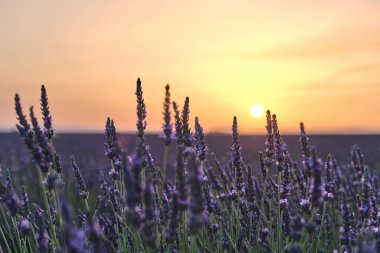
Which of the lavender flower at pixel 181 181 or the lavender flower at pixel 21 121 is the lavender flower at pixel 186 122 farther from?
the lavender flower at pixel 21 121

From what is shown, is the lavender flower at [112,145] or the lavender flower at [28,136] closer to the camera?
the lavender flower at [28,136]

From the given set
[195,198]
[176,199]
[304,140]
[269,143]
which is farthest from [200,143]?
[195,198]

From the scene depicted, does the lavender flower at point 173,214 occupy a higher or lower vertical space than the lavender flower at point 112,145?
lower

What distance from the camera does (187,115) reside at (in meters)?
2.94

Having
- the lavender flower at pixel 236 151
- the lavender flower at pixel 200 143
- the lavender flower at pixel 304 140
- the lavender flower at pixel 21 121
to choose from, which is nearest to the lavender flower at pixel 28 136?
the lavender flower at pixel 21 121

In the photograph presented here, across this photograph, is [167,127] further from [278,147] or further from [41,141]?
[278,147]

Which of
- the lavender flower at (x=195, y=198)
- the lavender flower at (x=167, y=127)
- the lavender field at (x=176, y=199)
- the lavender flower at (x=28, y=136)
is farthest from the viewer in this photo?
the lavender flower at (x=167, y=127)

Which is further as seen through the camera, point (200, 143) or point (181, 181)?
point (200, 143)

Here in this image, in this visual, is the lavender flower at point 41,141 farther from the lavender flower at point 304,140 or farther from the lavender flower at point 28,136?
the lavender flower at point 304,140

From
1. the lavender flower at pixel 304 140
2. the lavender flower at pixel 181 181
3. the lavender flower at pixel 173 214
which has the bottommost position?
the lavender flower at pixel 173 214

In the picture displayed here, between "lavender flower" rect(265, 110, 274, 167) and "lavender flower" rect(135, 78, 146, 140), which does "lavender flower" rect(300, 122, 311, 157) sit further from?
"lavender flower" rect(135, 78, 146, 140)

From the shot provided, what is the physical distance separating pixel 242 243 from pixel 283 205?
48cm

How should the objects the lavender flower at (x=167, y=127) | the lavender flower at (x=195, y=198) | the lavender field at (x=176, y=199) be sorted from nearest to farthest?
1. the lavender flower at (x=195, y=198)
2. the lavender field at (x=176, y=199)
3. the lavender flower at (x=167, y=127)

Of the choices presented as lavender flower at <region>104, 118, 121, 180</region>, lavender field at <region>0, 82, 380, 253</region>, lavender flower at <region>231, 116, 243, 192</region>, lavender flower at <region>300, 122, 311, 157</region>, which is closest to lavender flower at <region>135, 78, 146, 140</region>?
lavender field at <region>0, 82, 380, 253</region>
